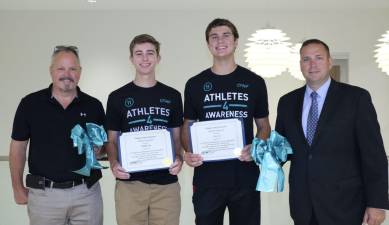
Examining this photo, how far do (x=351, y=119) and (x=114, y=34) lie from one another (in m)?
5.25

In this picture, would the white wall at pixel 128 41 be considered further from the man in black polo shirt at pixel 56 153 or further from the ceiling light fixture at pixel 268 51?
the man in black polo shirt at pixel 56 153

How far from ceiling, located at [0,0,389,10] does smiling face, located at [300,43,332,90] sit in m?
4.07

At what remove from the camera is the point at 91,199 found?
2.40 m

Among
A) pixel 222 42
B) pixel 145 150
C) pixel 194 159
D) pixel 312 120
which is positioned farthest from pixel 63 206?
pixel 312 120

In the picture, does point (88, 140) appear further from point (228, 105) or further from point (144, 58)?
point (228, 105)

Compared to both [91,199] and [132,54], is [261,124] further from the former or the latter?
[91,199]

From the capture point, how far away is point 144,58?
2.39 meters

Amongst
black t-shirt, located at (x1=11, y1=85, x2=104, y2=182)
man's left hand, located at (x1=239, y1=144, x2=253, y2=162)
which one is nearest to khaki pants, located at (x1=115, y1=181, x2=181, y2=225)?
black t-shirt, located at (x1=11, y1=85, x2=104, y2=182)

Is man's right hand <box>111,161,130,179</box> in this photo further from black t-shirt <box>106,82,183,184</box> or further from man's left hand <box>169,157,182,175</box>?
man's left hand <box>169,157,182,175</box>

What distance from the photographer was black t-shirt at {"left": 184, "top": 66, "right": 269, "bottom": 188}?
2324 millimetres

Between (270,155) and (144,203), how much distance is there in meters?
0.74

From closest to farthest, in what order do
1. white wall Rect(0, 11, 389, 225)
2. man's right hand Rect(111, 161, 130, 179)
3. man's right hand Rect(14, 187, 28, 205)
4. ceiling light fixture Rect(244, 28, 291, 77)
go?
man's right hand Rect(111, 161, 130, 179) → man's right hand Rect(14, 187, 28, 205) → ceiling light fixture Rect(244, 28, 291, 77) → white wall Rect(0, 11, 389, 225)

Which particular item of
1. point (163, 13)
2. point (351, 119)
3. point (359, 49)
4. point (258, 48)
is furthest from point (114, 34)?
point (351, 119)

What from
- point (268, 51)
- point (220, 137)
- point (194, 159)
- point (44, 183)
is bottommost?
point (44, 183)
